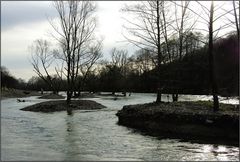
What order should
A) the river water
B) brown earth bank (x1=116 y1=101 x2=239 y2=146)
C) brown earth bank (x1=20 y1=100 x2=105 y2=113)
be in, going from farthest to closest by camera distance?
1. brown earth bank (x1=20 y1=100 x2=105 y2=113)
2. brown earth bank (x1=116 y1=101 x2=239 y2=146)
3. the river water

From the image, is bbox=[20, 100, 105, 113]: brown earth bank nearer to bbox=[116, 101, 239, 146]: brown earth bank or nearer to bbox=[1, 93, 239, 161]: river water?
bbox=[1, 93, 239, 161]: river water

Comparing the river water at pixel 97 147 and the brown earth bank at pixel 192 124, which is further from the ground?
the brown earth bank at pixel 192 124

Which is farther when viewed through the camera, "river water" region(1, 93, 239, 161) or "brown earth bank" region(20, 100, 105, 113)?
"brown earth bank" region(20, 100, 105, 113)

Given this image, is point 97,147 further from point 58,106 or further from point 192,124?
point 58,106

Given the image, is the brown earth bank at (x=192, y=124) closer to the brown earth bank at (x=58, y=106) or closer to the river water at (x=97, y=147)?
the river water at (x=97, y=147)

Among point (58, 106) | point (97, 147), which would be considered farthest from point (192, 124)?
point (58, 106)

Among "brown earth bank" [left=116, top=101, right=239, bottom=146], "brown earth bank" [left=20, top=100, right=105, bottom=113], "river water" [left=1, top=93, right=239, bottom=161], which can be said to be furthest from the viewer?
"brown earth bank" [left=20, top=100, right=105, bottom=113]

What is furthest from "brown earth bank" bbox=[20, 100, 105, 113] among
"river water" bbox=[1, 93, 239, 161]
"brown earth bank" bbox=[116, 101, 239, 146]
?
"brown earth bank" bbox=[116, 101, 239, 146]

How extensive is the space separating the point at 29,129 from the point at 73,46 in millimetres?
26064

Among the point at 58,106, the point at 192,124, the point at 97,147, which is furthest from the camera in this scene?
the point at 58,106

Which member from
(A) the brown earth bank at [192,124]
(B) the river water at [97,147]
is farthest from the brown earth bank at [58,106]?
(A) the brown earth bank at [192,124]

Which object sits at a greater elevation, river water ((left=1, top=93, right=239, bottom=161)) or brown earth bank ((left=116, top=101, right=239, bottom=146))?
brown earth bank ((left=116, top=101, right=239, bottom=146))

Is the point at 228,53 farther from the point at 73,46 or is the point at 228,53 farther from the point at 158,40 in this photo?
the point at 73,46

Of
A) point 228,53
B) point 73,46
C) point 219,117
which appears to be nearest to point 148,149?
point 219,117
